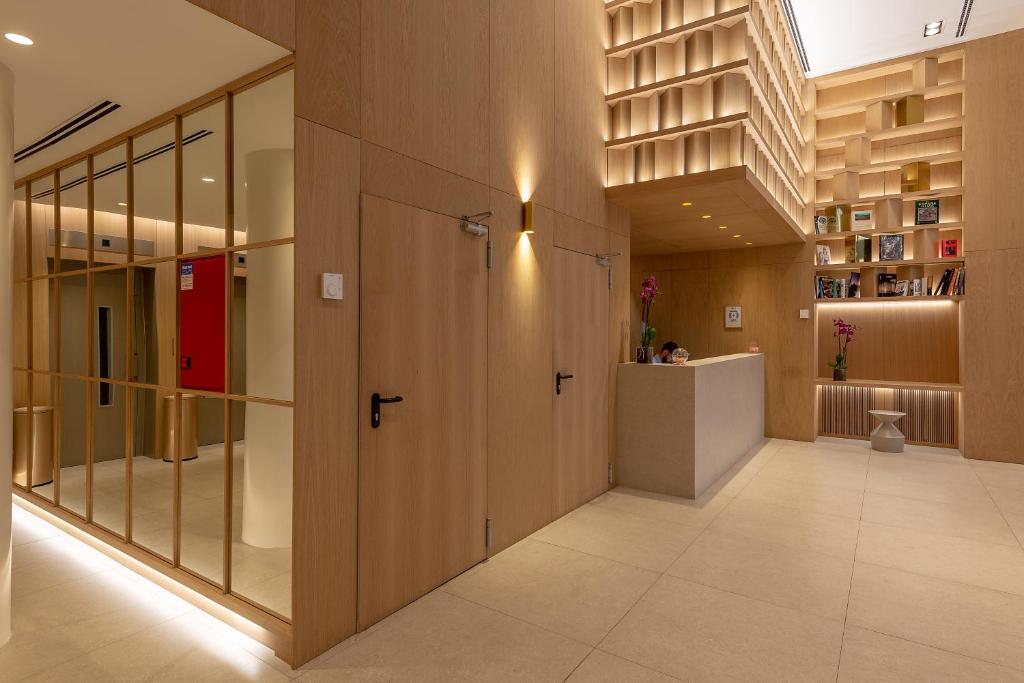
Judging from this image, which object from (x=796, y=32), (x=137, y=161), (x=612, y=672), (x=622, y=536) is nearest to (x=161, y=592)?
(x=612, y=672)

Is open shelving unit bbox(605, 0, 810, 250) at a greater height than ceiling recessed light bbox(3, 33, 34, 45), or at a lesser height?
greater

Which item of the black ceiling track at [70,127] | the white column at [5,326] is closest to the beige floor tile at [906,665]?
the white column at [5,326]

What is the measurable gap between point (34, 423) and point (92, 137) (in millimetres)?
2726

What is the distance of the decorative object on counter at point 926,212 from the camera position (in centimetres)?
676

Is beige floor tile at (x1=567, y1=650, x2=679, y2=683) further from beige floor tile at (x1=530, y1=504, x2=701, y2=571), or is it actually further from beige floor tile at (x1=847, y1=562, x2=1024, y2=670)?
beige floor tile at (x1=847, y1=562, x2=1024, y2=670)

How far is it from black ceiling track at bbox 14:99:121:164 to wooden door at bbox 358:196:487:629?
164 cm

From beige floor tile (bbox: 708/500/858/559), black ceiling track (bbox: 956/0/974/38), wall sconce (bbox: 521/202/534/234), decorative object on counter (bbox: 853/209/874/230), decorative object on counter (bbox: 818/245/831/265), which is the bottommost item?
beige floor tile (bbox: 708/500/858/559)

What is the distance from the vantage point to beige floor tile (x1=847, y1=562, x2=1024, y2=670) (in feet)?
8.36

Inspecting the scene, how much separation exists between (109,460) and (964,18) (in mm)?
9957

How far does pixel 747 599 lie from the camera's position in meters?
2.97

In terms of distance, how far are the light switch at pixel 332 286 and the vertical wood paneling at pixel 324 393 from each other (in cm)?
3

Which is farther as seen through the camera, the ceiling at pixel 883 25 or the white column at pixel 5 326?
the ceiling at pixel 883 25

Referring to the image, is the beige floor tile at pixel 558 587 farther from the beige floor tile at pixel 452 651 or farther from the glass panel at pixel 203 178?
the glass panel at pixel 203 178

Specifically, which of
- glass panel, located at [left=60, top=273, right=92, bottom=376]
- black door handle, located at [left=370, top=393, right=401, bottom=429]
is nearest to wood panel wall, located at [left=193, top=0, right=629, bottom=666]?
black door handle, located at [left=370, top=393, right=401, bottom=429]
